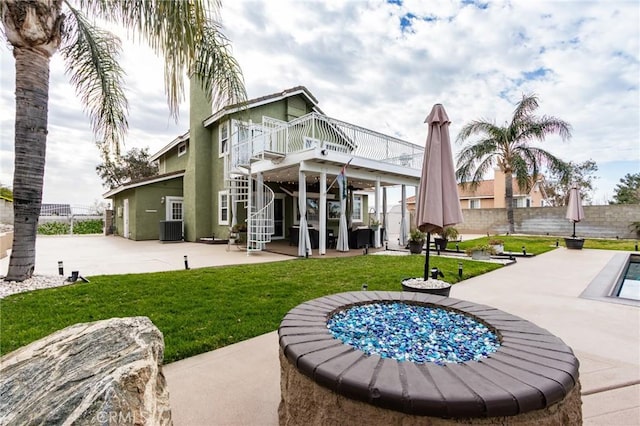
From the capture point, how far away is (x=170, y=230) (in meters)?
14.6

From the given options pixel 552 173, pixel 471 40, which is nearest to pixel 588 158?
pixel 552 173

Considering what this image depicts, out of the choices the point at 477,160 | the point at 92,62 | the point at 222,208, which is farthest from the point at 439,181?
the point at 477,160

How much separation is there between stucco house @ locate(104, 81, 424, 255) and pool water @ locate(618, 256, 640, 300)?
720 cm

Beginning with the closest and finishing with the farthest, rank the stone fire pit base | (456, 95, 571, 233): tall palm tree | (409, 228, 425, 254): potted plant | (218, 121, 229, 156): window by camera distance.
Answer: the stone fire pit base < (409, 228, 425, 254): potted plant < (218, 121, 229, 156): window < (456, 95, 571, 233): tall palm tree

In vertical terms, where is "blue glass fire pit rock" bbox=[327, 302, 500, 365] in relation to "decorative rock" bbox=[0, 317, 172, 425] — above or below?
below

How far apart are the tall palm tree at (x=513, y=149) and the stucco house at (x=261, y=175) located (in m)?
6.92

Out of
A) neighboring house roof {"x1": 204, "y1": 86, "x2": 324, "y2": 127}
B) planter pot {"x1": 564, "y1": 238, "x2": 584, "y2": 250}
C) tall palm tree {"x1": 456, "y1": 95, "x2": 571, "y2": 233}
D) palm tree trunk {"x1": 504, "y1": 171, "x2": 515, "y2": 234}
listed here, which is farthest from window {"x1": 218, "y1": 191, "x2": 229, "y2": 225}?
palm tree trunk {"x1": 504, "y1": 171, "x2": 515, "y2": 234}

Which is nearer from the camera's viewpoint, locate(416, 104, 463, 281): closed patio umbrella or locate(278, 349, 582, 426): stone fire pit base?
locate(278, 349, 582, 426): stone fire pit base

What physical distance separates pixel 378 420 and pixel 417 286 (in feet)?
10.1

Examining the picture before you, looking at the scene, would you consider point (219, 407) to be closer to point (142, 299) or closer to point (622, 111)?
point (142, 299)

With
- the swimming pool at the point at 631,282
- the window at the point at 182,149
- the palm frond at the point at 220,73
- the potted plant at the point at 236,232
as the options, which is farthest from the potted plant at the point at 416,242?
the window at the point at 182,149

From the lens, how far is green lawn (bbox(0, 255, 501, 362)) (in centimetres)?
332

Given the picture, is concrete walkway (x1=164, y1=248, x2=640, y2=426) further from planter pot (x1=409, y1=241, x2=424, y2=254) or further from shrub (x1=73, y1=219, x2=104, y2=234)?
shrub (x1=73, y1=219, x2=104, y2=234)

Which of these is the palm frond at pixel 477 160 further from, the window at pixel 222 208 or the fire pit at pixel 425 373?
the fire pit at pixel 425 373
